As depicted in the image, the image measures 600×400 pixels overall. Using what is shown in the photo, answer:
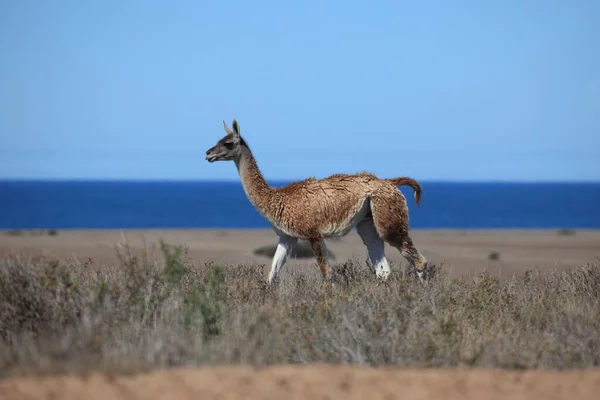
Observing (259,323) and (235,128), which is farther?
(235,128)

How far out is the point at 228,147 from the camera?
12.7 metres

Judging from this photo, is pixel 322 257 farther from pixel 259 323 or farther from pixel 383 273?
pixel 259 323

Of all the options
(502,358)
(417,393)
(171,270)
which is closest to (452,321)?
(502,358)

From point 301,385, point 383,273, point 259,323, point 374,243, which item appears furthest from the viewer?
point 374,243

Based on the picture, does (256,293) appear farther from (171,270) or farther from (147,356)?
(147,356)

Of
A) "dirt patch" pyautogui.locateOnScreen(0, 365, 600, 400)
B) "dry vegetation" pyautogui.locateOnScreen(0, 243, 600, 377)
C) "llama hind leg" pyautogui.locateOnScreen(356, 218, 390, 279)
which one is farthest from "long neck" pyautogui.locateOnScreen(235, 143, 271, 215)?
"dirt patch" pyautogui.locateOnScreen(0, 365, 600, 400)

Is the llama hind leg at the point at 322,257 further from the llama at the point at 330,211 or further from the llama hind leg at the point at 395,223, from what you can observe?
the llama hind leg at the point at 395,223

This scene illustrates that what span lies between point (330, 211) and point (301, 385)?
17.7ft

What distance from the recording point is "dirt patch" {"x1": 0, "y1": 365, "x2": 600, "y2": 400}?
677cm

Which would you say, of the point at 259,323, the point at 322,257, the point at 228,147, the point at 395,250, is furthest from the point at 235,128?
the point at 395,250

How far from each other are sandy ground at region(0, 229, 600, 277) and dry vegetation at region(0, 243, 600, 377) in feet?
50.4

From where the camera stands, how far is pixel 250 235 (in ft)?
142

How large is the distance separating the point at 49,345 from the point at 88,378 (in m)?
0.82

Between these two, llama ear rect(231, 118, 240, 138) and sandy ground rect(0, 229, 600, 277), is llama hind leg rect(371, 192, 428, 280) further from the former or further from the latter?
sandy ground rect(0, 229, 600, 277)
